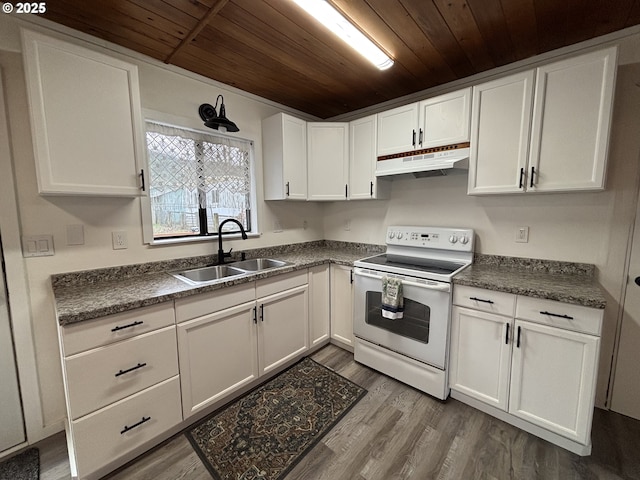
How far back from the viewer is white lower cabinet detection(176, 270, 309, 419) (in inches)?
64.4

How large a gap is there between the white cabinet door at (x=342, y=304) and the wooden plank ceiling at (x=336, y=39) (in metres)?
1.72

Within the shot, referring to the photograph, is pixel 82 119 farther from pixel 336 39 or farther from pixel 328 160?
pixel 328 160

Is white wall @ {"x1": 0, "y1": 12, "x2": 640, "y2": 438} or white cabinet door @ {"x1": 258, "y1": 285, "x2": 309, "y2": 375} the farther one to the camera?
white cabinet door @ {"x1": 258, "y1": 285, "x2": 309, "y2": 375}

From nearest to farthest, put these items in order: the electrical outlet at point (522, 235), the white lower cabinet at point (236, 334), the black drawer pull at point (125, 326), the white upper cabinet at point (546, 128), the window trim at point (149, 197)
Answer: the black drawer pull at point (125, 326) → the white upper cabinet at point (546, 128) → the white lower cabinet at point (236, 334) → the window trim at point (149, 197) → the electrical outlet at point (522, 235)

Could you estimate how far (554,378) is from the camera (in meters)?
1.53

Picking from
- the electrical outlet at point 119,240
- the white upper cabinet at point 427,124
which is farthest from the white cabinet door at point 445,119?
the electrical outlet at point 119,240

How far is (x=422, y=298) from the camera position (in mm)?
1909

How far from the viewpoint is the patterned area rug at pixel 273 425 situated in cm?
145

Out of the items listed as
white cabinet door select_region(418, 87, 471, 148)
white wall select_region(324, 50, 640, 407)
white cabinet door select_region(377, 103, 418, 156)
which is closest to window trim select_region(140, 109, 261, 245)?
white cabinet door select_region(377, 103, 418, 156)

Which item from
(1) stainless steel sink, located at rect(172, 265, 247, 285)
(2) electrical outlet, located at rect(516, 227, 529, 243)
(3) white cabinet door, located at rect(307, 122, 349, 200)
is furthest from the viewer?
(3) white cabinet door, located at rect(307, 122, 349, 200)

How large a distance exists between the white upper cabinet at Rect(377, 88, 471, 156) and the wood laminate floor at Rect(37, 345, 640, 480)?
2.00m

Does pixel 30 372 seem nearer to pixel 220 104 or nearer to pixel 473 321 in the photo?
pixel 220 104

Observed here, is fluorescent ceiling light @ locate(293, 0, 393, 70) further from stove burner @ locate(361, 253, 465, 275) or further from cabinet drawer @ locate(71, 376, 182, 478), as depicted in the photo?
cabinet drawer @ locate(71, 376, 182, 478)

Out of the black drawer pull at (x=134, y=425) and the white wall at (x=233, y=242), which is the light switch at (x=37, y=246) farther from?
the black drawer pull at (x=134, y=425)
